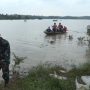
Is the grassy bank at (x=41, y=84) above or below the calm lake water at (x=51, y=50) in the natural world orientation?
above

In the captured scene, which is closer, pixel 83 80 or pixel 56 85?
pixel 83 80

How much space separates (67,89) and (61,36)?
34.9 metres

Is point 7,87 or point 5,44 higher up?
point 5,44

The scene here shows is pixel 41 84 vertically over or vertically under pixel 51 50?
over

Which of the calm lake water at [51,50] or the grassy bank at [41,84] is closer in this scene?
the grassy bank at [41,84]

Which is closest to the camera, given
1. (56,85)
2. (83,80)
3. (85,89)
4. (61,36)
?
(85,89)

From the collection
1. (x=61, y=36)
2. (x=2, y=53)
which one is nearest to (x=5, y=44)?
(x=2, y=53)

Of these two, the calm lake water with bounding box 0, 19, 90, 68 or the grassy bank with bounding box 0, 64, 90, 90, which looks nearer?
the grassy bank with bounding box 0, 64, 90, 90

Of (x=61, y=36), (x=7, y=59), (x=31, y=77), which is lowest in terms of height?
(x=61, y=36)

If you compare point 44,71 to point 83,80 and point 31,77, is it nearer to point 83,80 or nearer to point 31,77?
point 31,77

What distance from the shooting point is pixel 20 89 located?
28.0ft

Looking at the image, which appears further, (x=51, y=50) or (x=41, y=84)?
(x=51, y=50)

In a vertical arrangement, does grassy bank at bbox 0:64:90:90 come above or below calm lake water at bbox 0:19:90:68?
above

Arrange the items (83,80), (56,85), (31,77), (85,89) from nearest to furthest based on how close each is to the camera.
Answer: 1. (85,89)
2. (83,80)
3. (56,85)
4. (31,77)
